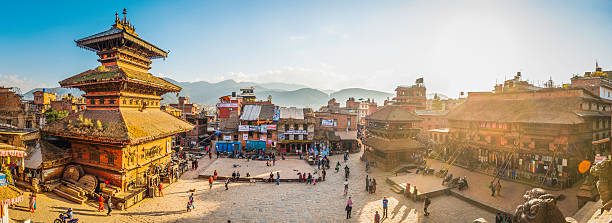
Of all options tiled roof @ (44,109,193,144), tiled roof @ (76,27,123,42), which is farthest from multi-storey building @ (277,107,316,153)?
tiled roof @ (76,27,123,42)

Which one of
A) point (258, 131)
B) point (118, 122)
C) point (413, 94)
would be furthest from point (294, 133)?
point (413, 94)

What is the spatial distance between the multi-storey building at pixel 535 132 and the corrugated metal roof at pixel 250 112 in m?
27.8

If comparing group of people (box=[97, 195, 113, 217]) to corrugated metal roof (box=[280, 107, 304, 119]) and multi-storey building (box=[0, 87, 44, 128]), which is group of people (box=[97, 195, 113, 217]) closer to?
corrugated metal roof (box=[280, 107, 304, 119])

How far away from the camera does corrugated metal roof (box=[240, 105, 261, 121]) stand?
35.7 m

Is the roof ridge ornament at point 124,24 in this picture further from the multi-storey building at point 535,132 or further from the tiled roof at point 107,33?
the multi-storey building at point 535,132

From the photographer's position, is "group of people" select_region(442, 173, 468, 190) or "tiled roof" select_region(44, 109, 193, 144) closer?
"tiled roof" select_region(44, 109, 193, 144)

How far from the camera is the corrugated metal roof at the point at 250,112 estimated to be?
3566 cm

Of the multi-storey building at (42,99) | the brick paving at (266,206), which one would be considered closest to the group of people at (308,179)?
the brick paving at (266,206)

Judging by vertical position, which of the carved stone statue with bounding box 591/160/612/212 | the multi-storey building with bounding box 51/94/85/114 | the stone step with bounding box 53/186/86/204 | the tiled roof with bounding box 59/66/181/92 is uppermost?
the tiled roof with bounding box 59/66/181/92

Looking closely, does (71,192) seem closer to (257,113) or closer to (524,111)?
(257,113)

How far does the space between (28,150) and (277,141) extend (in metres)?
25.1

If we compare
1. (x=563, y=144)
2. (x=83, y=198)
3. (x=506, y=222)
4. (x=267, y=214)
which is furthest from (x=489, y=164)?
(x=83, y=198)

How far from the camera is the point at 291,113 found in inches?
1502

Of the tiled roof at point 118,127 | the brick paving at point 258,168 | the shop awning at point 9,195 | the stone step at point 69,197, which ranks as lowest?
the brick paving at point 258,168
